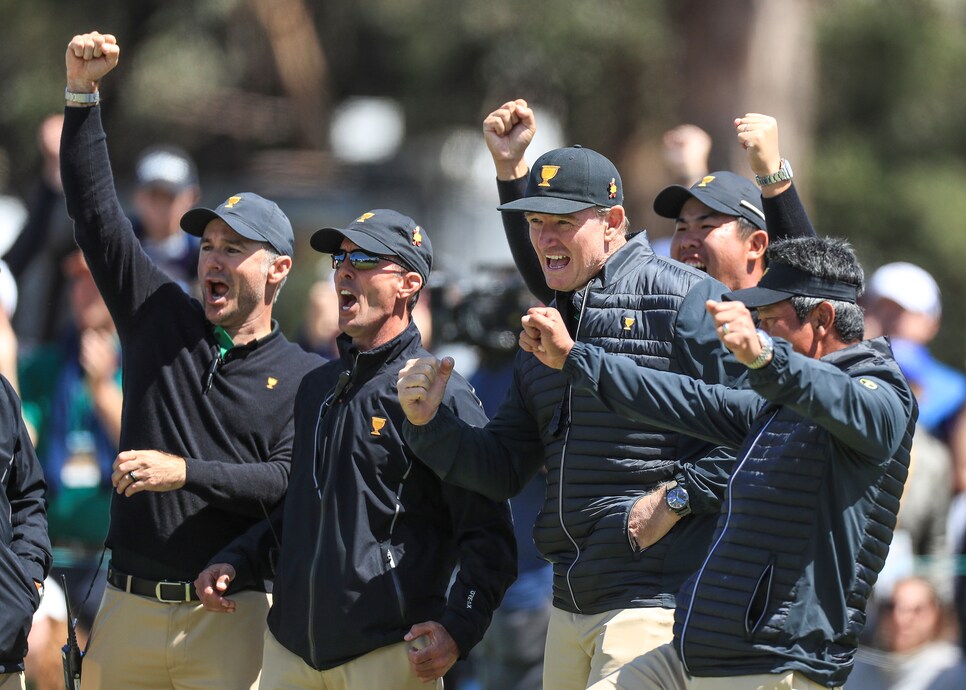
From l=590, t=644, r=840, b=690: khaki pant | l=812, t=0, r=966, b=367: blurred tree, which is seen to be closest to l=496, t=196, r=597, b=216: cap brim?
l=590, t=644, r=840, b=690: khaki pant

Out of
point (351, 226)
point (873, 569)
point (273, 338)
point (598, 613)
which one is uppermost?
point (351, 226)

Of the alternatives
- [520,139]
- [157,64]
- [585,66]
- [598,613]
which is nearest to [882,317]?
[520,139]

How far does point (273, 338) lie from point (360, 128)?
13990mm

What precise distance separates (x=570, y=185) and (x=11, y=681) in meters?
2.30

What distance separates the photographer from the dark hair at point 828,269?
4.16 m

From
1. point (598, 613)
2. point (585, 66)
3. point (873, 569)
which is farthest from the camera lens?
point (585, 66)

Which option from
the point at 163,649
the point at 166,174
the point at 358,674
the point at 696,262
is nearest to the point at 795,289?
the point at 696,262

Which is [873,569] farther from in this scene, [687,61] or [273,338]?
[687,61]

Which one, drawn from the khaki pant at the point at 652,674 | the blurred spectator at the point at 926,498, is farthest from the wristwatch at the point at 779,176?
the blurred spectator at the point at 926,498

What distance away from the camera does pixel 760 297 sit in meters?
4.17

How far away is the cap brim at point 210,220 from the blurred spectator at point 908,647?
343 centimetres

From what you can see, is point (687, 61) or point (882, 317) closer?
point (882, 317)

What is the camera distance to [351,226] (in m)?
5.08

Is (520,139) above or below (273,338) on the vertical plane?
above
